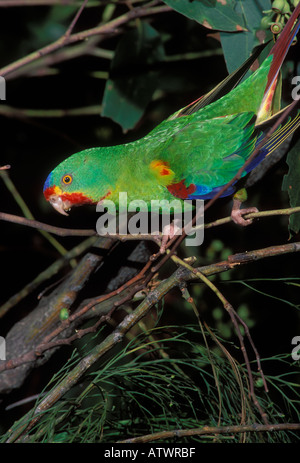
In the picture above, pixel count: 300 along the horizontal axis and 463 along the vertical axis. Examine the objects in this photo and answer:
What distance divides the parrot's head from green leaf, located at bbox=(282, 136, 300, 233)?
0.63 metres

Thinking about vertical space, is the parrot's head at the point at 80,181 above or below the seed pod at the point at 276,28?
below

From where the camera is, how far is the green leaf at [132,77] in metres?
2.10

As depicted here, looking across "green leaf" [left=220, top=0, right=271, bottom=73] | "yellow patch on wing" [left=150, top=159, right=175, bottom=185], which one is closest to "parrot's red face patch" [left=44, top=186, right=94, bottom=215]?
"yellow patch on wing" [left=150, top=159, right=175, bottom=185]

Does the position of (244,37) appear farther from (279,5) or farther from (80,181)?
(80,181)

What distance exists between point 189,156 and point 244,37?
485 mm

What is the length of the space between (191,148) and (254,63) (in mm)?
394

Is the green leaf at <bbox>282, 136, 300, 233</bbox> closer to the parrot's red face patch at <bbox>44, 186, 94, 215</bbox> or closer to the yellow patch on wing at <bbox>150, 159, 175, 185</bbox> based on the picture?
the yellow patch on wing at <bbox>150, 159, 175, 185</bbox>

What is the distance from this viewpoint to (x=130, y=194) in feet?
5.46

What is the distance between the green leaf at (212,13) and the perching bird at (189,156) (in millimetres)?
153

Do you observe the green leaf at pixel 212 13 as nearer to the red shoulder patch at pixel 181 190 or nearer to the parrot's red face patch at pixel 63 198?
the red shoulder patch at pixel 181 190
